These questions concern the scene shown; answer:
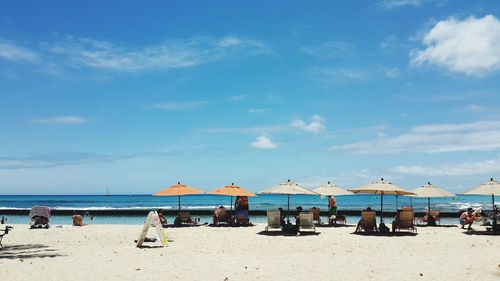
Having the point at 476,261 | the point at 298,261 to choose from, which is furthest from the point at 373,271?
the point at 476,261

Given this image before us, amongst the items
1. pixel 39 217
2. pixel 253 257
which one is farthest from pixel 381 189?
pixel 39 217

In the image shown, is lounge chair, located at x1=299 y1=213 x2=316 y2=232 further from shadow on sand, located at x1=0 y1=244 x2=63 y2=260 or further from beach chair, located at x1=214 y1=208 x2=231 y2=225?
shadow on sand, located at x1=0 y1=244 x2=63 y2=260

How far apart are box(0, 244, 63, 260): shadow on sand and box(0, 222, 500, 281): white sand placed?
3 cm

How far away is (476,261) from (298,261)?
411 centimetres

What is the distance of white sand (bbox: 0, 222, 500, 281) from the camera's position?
30.5 ft

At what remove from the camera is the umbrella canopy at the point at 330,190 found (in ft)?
69.0

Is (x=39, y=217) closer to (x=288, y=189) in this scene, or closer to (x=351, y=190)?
(x=288, y=189)

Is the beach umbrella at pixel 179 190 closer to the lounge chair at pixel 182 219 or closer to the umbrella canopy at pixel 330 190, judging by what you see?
the lounge chair at pixel 182 219

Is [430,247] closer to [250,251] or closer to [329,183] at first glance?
[250,251]

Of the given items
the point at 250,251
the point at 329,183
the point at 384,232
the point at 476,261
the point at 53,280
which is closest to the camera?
the point at 53,280

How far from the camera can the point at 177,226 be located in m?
20.8

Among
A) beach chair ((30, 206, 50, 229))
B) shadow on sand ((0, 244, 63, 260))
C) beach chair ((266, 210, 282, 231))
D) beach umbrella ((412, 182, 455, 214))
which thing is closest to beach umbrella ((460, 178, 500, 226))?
beach umbrella ((412, 182, 455, 214))

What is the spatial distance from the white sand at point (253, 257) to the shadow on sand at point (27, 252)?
25mm

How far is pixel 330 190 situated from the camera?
21.6 m
